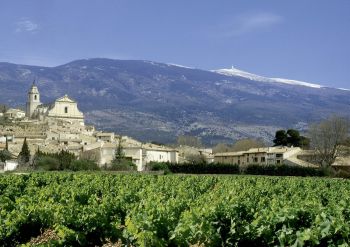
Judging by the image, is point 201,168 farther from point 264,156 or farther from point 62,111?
point 62,111

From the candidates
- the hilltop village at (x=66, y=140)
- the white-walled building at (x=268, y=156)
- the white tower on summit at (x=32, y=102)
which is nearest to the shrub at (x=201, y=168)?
the white-walled building at (x=268, y=156)

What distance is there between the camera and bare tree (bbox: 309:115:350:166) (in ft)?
281

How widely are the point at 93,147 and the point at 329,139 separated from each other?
1836 inches

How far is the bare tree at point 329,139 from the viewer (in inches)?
3366

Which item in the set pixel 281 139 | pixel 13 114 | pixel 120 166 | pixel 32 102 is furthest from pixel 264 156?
pixel 32 102

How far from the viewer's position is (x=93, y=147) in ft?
358

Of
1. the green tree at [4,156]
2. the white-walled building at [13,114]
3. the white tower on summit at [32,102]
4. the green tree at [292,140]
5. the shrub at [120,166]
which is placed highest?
the white tower on summit at [32,102]

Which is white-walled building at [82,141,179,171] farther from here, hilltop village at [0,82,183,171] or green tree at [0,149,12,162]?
green tree at [0,149,12,162]

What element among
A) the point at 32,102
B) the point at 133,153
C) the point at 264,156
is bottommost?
the point at 133,153

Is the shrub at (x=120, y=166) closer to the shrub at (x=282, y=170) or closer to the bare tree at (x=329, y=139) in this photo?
the shrub at (x=282, y=170)

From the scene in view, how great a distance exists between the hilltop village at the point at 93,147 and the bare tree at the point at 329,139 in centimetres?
278

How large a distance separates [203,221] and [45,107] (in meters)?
172

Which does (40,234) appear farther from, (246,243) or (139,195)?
(139,195)

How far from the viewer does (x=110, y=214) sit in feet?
51.2
